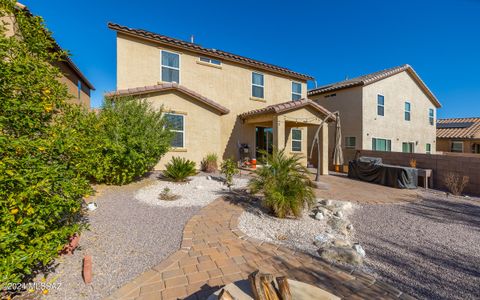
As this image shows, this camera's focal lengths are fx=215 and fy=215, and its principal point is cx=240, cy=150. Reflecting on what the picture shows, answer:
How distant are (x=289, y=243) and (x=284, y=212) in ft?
3.95

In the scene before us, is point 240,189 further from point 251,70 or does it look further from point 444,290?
point 251,70

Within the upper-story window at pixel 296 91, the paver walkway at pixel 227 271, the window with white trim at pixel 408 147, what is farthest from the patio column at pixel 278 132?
the window with white trim at pixel 408 147

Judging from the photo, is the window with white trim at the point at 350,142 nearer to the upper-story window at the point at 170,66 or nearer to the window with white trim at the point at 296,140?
the window with white trim at the point at 296,140

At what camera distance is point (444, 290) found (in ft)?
10.0

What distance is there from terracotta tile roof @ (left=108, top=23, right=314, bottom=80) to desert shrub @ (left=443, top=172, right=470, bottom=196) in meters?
9.89

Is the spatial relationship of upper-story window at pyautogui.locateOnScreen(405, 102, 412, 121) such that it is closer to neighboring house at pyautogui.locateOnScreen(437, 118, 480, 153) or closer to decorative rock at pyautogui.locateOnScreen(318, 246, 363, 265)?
neighboring house at pyautogui.locateOnScreen(437, 118, 480, 153)

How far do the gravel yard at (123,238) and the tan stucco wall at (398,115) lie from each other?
50.2 ft

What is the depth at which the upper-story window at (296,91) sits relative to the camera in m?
15.6

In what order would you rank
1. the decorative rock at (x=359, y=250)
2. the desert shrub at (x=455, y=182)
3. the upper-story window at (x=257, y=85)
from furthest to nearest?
the upper-story window at (x=257, y=85) → the desert shrub at (x=455, y=182) → the decorative rock at (x=359, y=250)

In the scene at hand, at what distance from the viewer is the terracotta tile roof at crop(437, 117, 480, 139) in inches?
834

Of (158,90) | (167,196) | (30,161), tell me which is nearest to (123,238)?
(30,161)

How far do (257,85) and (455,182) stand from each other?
1121 cm

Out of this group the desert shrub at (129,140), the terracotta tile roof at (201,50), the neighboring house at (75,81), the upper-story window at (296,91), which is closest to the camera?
the desert shrub at (129,140)

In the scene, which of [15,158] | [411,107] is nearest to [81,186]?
[15,158]
